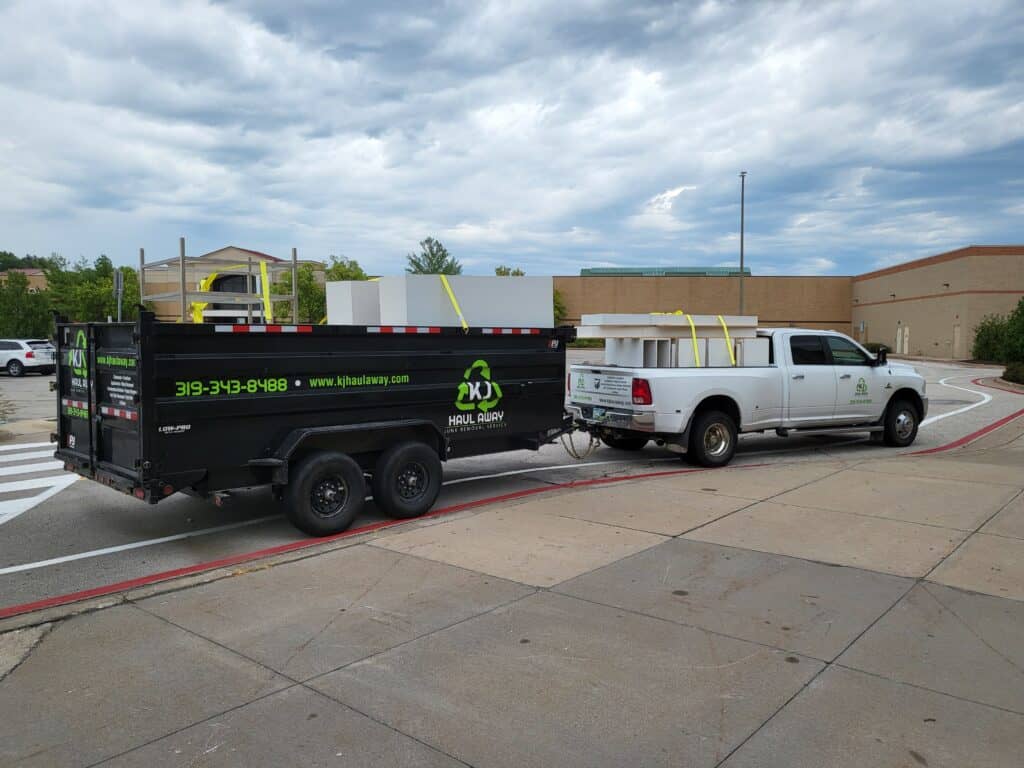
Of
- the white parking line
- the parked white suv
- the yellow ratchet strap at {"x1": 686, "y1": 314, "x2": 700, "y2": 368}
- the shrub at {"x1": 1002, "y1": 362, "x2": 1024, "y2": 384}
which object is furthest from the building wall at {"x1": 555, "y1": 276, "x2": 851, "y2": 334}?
the yellow ratchet strap at {"x1": 686, "y1": 314, "x2": 700, "y2": 368}

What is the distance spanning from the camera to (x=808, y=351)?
1253 cm

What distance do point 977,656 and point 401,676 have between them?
3.33m

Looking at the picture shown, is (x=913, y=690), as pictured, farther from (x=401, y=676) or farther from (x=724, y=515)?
(x=724, y=515)

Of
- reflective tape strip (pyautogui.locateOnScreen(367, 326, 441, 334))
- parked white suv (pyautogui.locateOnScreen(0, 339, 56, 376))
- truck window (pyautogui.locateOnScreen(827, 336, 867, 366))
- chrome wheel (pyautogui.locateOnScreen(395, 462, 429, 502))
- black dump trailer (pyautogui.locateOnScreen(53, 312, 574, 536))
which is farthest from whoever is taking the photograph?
parked white suv (pyautogui.locateOnScreen(0, 339, 56, 376))

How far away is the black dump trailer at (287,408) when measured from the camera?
6.70 metres

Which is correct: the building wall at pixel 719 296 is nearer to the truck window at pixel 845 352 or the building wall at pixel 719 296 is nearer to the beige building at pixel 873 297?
the beige building at pixel 873 297

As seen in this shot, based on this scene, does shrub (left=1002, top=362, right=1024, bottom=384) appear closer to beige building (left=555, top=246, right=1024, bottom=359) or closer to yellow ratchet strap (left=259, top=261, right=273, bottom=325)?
beige building (left=555, top=246, right=1024, bottom=359)

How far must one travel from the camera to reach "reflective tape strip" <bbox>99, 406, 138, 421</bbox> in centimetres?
674

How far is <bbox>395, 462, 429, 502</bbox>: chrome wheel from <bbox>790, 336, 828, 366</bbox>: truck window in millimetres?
6538

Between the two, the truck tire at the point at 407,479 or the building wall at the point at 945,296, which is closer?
the truck tire at the point at 407,479

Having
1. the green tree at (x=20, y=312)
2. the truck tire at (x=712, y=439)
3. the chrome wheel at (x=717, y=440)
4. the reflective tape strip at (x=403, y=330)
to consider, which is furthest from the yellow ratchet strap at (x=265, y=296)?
the green tree at (x=20, y=312)

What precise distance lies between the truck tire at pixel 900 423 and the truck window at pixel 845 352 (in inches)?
45.1

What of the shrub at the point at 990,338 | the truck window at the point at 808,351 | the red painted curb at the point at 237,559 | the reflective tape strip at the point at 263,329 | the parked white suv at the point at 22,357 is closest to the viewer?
the red painted curb at the point at 237,559

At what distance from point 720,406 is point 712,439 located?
494mm
